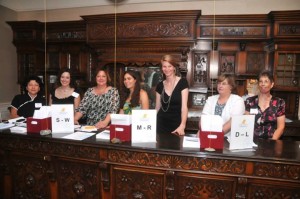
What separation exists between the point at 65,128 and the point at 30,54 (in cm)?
296

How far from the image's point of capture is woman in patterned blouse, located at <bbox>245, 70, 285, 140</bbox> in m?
1.99

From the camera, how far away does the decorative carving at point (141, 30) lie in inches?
133

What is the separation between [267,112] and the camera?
2.01m

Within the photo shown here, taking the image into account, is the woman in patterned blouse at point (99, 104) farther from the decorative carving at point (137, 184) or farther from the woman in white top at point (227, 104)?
the woman in white top at point (227, 104)

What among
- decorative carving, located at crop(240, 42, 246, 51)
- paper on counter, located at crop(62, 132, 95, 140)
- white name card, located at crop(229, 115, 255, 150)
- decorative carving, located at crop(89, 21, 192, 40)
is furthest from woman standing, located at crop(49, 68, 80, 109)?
decorative carving, located at crop(240, 42, 246, 51)

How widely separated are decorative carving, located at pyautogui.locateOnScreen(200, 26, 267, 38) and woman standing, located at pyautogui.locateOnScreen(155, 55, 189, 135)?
5.37ft

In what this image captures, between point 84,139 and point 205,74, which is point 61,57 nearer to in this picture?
point 205,74

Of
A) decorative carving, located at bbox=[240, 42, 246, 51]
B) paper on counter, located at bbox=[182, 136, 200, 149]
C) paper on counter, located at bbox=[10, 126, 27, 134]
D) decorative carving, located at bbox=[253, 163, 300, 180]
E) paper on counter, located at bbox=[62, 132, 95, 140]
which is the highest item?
decorative carving, located at bbox=[240, 42, 246, 51]

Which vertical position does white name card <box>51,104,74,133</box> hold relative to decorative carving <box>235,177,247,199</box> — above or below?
above

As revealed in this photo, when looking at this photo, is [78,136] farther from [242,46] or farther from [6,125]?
[242,46]

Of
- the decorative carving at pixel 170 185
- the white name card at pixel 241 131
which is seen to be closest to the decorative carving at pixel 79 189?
the decorative carving at pixel 170 185

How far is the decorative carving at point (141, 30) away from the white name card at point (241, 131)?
2.12 metres

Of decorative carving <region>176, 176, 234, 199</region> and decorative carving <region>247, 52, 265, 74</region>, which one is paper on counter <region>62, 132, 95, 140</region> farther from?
decorative carving <region>247, 52, 265, 74</region>

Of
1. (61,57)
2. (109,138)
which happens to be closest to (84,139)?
(109,138)
